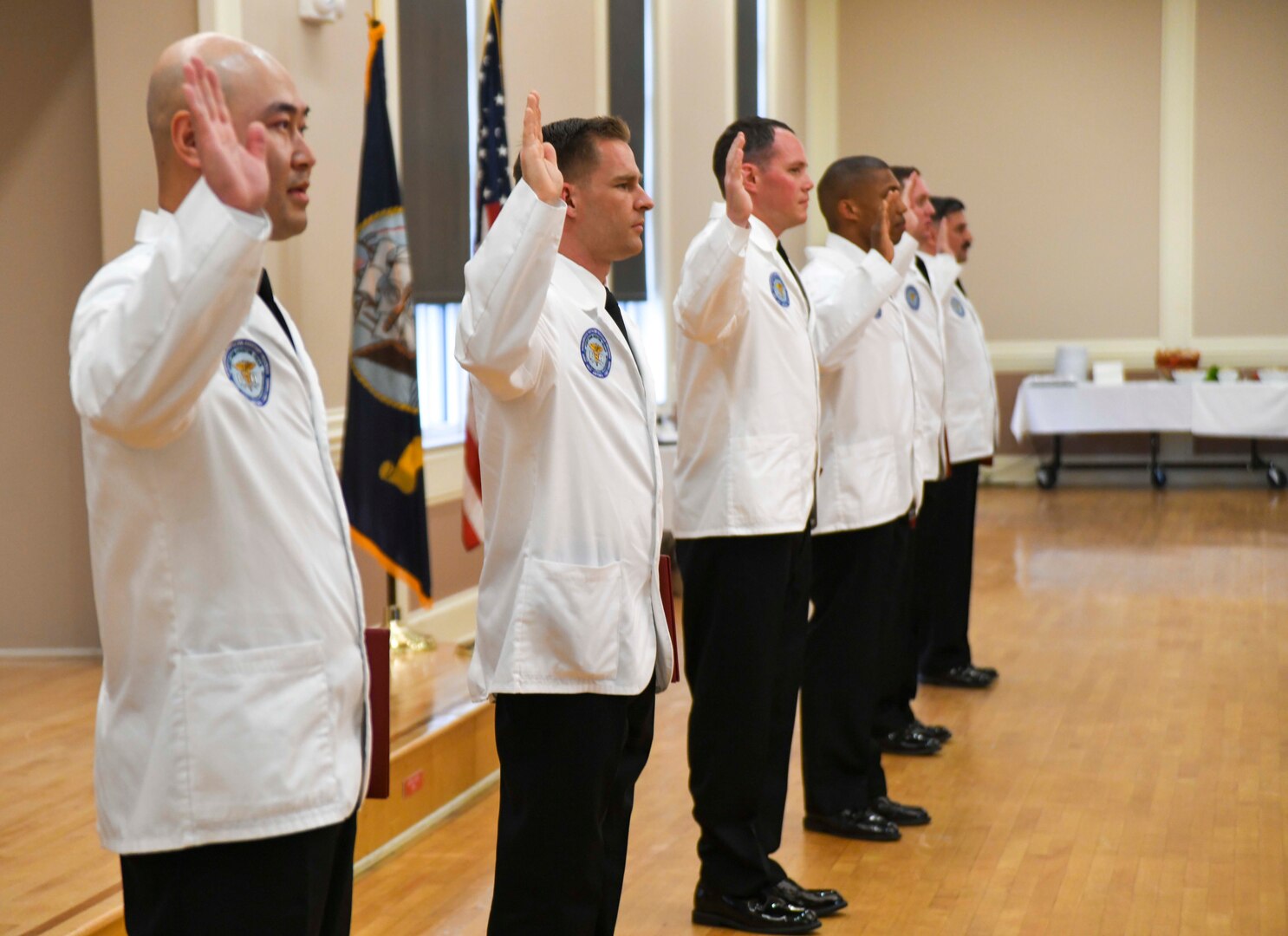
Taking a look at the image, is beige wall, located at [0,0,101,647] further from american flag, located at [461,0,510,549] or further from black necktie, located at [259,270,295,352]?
black necktie, located at [259,270,295,352]

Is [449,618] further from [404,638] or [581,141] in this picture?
[581,141]

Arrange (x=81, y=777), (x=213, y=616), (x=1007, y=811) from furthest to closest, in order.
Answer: (x=1007, y=811) < (x=81, y=777) < (x=213, y=616)

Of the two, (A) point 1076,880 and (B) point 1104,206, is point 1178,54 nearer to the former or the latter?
(B) point 1104,206

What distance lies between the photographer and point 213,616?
4.74 ft

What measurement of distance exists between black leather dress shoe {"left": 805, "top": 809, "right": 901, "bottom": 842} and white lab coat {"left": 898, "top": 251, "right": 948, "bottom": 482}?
126 cm

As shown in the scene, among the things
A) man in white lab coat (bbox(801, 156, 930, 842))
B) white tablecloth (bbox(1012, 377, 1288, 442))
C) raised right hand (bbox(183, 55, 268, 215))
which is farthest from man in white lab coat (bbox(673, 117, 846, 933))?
white tablecloth (bbox(1012, 377, 1288, 442))

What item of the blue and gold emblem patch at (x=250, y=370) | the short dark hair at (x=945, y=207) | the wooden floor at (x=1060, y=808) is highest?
the short dark hair at (x=945, y=207)

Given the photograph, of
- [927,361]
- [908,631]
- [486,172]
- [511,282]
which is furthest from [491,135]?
[511,282]

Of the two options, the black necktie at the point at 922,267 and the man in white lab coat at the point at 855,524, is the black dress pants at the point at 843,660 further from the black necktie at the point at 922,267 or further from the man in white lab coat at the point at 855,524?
the black necktie at the point at 922,267

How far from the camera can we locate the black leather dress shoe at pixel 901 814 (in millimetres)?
3734

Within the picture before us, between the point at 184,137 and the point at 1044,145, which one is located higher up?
the point at 1044,145

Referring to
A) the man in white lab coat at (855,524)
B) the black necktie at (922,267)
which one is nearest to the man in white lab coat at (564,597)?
the man in white lab coat at (855,524)

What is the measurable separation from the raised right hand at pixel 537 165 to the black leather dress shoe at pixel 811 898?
5.64 ft

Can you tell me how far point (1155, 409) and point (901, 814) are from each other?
26.1 feet
